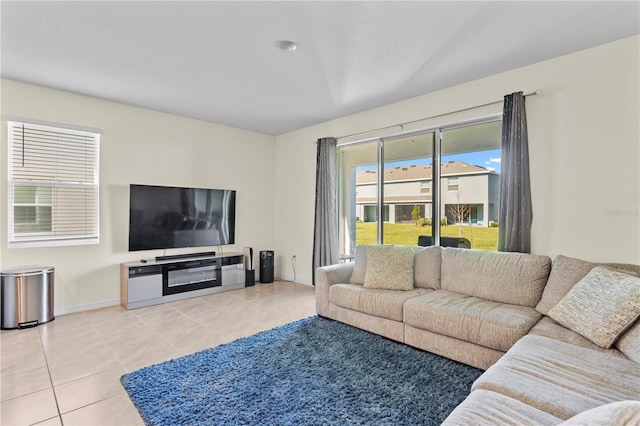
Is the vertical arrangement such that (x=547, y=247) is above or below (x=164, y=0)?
below

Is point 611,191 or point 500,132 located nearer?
point 611,191

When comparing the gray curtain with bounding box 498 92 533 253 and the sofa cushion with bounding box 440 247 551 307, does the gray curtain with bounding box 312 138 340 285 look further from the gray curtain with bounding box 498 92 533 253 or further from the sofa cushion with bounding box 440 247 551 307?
the gray curtain with bounding box 498 92 533 253

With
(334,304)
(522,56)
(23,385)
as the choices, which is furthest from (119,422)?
(522,56)

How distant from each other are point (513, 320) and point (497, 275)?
65cm

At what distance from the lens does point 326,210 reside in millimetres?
4879

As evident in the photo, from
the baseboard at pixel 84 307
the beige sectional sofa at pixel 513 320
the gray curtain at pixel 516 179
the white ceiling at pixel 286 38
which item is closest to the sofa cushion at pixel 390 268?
the beige sectional sofa at pixel 513 320

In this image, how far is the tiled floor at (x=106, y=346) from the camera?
6.54 feet

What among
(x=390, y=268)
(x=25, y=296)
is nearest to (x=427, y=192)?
(x=390, y=268)

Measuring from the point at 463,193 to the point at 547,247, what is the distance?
1.02 meters

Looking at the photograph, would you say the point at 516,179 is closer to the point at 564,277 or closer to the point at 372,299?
the point at 564,277

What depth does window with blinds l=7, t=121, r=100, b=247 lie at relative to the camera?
140 inches

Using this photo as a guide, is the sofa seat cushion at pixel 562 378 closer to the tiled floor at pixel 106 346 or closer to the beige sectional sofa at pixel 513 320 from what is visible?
the beige sectional sofa at pixel 513 320

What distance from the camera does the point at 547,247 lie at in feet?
9.95

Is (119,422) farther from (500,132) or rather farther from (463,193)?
(500,132)
